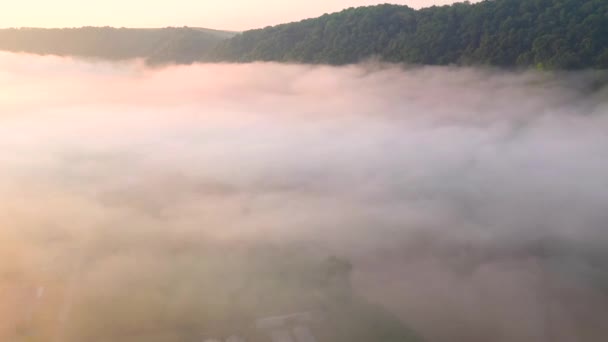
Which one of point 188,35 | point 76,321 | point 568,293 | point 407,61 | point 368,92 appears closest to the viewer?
point 76,321

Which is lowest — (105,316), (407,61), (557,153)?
(105,316)

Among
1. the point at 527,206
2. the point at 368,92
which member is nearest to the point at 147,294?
the point at 527,206

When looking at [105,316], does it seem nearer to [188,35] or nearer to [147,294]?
[147,294]
